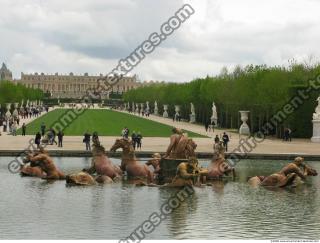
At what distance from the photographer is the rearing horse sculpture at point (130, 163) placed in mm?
24719

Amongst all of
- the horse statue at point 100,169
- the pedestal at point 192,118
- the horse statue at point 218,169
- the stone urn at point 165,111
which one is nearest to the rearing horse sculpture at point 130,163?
the horse statue at point 100,169

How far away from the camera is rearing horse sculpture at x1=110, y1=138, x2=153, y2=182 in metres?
24.7

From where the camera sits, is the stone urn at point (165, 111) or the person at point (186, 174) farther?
the stone urn at point (165, 111)

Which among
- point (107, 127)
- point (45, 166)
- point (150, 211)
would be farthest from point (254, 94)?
point (150, 211)

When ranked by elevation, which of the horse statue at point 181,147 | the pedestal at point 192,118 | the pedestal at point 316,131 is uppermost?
the pedestal at point 192,118

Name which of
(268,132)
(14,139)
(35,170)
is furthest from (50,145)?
(268,132)

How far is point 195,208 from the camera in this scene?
1914 centimetres

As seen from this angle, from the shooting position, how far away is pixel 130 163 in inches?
986

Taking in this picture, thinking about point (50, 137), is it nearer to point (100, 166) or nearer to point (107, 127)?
point (100, 166)

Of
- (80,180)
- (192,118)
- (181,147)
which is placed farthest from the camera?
(192,118)

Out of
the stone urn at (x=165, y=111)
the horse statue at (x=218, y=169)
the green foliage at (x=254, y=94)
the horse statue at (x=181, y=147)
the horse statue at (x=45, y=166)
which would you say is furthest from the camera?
the stone urn at (x=165, y=111)

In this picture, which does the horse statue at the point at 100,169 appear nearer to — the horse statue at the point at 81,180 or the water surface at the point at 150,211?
the horse statue at the point at 81,180

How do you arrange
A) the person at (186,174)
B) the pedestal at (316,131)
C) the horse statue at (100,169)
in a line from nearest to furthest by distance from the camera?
the person at (186,174)
the horse statue at (100,169)
the pedestal at (316,131)

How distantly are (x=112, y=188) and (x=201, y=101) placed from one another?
59025 millimetres
